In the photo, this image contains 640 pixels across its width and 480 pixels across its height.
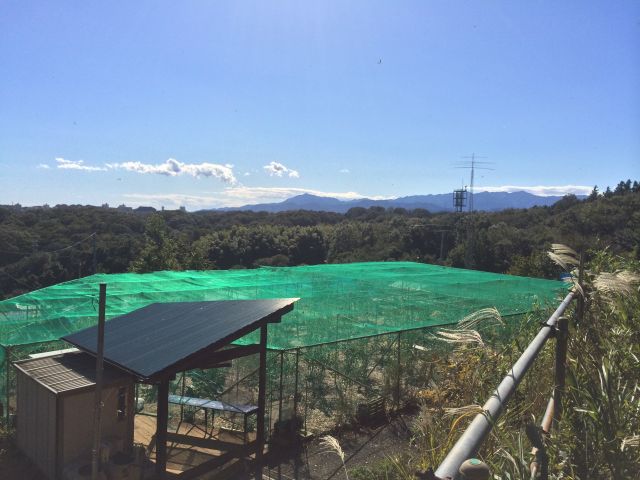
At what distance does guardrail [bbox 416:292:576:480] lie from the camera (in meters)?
0.88

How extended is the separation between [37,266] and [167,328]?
30.3 m

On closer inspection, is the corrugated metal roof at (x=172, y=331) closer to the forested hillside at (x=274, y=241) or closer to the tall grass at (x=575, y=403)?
the tall grass at (x=575, y=403)

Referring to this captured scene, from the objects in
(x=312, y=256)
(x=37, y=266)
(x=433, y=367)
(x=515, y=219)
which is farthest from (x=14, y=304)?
(x=515, y=219)

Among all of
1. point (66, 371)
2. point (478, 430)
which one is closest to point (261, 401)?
point (66, 371)

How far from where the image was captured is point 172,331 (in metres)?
6.25

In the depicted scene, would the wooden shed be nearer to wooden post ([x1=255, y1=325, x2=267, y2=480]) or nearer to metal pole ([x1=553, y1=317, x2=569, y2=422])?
wooden post ([x1=255, y1=325, x2=267, y2=480])

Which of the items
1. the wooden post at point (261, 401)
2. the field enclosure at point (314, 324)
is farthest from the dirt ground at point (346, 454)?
the field enclosure at point (314, 324)

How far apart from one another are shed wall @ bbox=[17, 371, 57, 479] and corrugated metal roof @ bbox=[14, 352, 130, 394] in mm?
107

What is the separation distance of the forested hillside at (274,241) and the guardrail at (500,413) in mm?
18785

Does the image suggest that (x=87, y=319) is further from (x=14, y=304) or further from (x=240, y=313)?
(x=240, y=313)

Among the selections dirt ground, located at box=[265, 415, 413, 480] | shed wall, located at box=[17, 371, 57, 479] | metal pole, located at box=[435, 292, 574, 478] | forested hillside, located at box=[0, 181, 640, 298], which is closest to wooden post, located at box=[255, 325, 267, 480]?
dirt ground, located at box=[265, 415, 413, 480]

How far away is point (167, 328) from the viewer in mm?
6430

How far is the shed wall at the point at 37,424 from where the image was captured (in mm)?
6051

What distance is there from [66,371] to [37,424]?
29.9 inches
